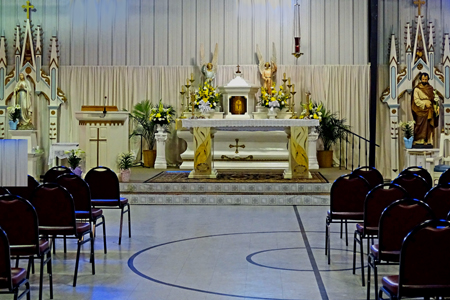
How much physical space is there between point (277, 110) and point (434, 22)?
4.90m

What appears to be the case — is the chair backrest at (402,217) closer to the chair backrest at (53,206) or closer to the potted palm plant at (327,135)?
the chair backrest at (53,206)

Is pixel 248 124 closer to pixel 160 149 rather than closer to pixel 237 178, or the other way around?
pixel 237 178

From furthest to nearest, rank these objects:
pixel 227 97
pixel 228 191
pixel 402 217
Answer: pixel 227 97
pixel 228 191
pixel 402 217

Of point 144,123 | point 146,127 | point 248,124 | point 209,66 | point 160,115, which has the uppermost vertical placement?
point 209,66

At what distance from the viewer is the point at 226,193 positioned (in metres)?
10.8

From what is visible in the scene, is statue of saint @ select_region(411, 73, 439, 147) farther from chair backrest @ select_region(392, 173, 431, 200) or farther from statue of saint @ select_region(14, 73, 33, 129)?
statue of saint @ select_region(14, 73, 33, 129)

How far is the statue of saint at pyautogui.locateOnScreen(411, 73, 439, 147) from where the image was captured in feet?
47.6

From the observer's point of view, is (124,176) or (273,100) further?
(273,100)

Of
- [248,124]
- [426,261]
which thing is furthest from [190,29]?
[426,261]

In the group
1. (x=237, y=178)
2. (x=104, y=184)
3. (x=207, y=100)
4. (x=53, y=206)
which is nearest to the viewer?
(x=53, y=206)

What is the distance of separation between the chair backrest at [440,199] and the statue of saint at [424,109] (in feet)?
31.1

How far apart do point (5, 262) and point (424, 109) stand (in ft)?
41.5

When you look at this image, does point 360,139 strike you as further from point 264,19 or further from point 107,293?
point 107,293

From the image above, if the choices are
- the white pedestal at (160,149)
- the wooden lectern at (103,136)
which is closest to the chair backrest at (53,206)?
the wooden lectern at (103,136)
